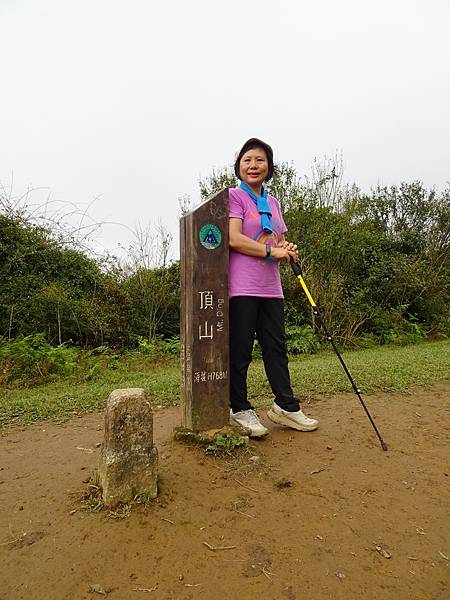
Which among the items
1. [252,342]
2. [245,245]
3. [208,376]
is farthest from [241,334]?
[245,245]

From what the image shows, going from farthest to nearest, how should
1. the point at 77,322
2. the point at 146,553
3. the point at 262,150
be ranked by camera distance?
the point at 77,322 → the point at 262,150 → the point at 146,553

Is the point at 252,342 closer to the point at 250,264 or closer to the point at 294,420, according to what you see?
the point at 250,264

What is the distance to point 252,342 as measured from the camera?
11.3 ft

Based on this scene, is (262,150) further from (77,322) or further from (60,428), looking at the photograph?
(77,322)

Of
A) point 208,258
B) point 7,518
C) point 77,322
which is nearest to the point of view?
point 7,518

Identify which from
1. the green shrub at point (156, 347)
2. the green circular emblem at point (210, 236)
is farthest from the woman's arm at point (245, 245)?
the green shrub at point (156, 347)

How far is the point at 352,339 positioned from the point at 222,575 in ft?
31.1

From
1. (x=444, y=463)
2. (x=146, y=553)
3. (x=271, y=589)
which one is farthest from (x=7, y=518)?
(x=444, y=463)

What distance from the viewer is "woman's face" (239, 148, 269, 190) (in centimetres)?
351

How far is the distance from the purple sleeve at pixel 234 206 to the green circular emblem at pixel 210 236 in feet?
0.61

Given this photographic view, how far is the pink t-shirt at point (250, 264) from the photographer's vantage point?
3373 mm

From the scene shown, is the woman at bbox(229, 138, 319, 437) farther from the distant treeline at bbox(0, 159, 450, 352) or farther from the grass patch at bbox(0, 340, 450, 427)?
the distant treeline at bbox(0, 159, 450, 352)

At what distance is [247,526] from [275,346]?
1.53m

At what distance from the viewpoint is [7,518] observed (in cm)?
241
